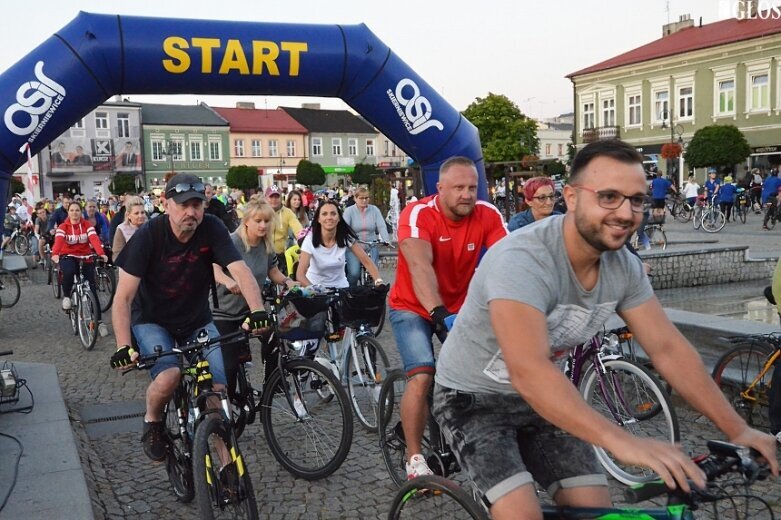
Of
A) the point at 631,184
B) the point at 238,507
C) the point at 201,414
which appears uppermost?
the point at 631,184

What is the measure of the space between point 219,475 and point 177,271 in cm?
132

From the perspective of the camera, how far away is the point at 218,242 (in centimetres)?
450

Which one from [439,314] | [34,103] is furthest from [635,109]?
[439,314]

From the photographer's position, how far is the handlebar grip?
1941mm

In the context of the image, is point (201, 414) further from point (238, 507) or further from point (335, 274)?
point (335, 274)

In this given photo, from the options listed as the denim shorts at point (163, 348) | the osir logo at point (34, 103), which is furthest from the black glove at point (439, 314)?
the osir logo at point (34, 103)

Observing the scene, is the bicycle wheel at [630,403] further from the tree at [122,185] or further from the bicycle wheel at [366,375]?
the tree at [122,185]

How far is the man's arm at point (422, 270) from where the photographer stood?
392 cm

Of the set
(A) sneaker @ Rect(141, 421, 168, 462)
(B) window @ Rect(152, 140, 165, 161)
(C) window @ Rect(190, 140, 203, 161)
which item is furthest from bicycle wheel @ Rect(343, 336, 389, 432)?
(C) window @ Rect(190, 140, 203, 161)

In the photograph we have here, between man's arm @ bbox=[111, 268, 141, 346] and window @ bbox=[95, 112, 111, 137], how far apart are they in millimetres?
72366

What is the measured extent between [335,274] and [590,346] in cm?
293

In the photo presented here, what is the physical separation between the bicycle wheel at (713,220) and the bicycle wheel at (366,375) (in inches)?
767

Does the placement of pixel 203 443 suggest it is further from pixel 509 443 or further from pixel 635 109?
pixel 635 109

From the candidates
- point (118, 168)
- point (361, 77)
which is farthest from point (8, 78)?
point (118, 168)
